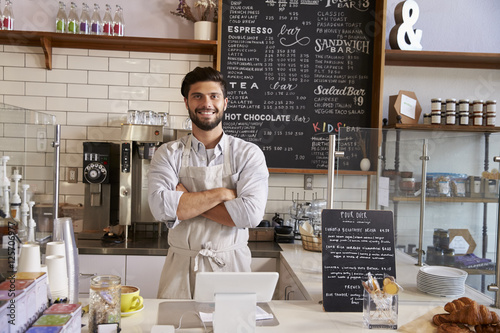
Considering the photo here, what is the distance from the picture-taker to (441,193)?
209 cm

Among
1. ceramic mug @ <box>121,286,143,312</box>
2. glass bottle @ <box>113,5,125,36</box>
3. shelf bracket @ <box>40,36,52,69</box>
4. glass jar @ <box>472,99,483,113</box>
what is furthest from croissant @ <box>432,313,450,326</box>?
shelf bracket @ <box>40,36,52,69</box>

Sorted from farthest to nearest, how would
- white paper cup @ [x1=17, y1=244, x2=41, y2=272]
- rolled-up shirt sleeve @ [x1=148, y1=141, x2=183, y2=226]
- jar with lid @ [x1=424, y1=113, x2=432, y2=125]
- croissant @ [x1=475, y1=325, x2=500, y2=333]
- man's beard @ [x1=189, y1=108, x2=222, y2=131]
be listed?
1. jar with lid @ [x1=424, y1=113, x2=432, y2=125]
2. man's beard @ [x1=189, y1=108, x2=222, y2=131]
3. rolled-up shirt sleeve @ [x1=148, y1=141, x2=183, y2=226]
4. croissant @ [x1=475, y1=325, x2=500, y2=333]
5. white paper cup @ [x1=17, y1=244, x2=41, y2=272]

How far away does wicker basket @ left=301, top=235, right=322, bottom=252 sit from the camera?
125 inches

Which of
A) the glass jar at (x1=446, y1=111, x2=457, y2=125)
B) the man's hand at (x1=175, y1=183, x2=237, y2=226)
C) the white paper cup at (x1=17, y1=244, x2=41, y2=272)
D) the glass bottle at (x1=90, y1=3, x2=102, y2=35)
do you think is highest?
the glass bottle at (x1=90, y1=3, x2=102, y2=35)

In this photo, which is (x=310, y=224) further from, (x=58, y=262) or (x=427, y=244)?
(x=58, y=262)

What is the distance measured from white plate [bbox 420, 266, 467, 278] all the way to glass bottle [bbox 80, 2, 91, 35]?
9.53 feet

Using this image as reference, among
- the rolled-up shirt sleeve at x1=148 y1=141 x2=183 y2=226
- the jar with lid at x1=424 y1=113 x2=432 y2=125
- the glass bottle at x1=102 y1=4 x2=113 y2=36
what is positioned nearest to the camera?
the rolled-up shirt sleeve at x1=148 y1=141 x2=183 y2=226

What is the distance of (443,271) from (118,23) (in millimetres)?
2886

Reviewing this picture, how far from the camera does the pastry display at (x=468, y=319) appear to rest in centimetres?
152

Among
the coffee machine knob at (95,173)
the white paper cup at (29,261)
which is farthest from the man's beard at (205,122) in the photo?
the coffee machine knob at (95,173)

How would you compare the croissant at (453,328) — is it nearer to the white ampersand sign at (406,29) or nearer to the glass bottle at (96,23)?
the white ampersand sign at (406,29)

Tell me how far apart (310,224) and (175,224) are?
1.50 meters

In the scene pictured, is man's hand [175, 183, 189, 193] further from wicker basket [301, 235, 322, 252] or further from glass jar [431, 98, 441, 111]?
glass jar [431, 98, 441, 111]

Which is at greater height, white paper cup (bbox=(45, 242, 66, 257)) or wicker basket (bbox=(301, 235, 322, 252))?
white paper cup (bbox=(45, 242, 66, 257))
